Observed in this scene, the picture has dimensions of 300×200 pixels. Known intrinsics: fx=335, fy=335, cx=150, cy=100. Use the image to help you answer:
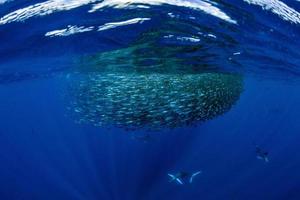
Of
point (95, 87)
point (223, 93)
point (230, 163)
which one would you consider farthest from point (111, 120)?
point (230, 163)

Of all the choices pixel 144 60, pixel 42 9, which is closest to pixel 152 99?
pixel 144 60

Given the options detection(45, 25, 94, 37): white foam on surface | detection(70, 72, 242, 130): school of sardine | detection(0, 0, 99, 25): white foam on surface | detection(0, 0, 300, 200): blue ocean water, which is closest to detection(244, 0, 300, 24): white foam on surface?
detection(0, 0, 300, 200): blue ocean water

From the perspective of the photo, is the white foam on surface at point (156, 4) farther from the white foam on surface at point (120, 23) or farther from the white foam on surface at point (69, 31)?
the white foam on surface at point (69, 31)

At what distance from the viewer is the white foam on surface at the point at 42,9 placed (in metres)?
9.95

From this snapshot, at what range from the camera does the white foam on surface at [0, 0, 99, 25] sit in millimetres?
9953

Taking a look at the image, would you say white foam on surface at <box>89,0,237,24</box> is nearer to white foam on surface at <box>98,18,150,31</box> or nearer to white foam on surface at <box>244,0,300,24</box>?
white foam on surface at <box>98,18,150,31</box>

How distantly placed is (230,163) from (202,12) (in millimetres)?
27984

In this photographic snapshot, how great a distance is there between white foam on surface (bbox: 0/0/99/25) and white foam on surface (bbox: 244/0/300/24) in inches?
202

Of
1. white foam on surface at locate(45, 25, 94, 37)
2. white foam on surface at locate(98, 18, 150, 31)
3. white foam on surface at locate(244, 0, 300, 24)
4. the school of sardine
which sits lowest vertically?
the school of sardine

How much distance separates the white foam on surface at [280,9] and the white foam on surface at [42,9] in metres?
5.13

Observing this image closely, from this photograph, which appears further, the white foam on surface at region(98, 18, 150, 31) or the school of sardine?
the school of sardine

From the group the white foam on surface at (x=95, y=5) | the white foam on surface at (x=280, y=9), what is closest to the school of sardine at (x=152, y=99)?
the white foam on surface at (x=280, y=9)

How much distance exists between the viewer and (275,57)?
17.9 meters

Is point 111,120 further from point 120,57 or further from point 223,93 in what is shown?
point 223,93
